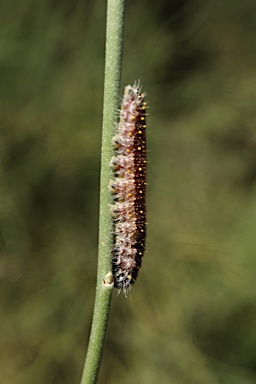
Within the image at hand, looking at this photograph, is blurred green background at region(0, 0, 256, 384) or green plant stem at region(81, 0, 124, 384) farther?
blurred green background at region(0, 0, 256, 384)

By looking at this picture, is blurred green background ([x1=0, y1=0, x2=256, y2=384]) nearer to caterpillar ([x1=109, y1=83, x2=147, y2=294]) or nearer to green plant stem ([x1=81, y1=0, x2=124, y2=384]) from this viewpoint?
caterpillar ([x1=109, y1=83, x2=147, y2=294])

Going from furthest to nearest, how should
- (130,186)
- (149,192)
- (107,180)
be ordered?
(149,192)
(130,186)
(107,180)

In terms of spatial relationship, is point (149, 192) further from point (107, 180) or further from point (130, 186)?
point (107, 180)

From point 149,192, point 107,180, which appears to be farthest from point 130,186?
point 149,192

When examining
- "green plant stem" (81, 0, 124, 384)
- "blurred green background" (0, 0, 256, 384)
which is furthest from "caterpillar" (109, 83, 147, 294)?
"blurred green background" (0, 0, 256, 384)

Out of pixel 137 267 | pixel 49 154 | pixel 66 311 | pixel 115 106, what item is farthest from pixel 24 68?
pixel 115 106

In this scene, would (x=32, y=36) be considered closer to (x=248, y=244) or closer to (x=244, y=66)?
(x=244, y=66)
